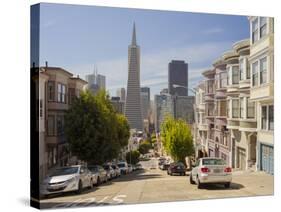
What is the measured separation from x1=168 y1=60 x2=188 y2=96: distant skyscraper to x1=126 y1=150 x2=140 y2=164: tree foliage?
1.41 metres

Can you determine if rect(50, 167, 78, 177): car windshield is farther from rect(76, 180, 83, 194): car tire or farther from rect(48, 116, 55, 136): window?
rect(48, 116, 55, 136): window

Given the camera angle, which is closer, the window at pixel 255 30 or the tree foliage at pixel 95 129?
the tree foliage at pixel 95 129

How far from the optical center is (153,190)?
10070mm

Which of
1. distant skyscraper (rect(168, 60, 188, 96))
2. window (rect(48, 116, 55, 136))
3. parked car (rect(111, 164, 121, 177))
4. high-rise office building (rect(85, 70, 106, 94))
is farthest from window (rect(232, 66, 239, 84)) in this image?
window (rect(48, 116, 55, 136))

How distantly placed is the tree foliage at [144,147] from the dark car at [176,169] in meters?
0.60

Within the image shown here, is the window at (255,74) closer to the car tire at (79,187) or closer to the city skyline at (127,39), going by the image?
the city skyline at (127,39)

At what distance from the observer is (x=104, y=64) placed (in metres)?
9.65

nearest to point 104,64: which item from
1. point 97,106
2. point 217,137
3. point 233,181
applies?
point 97,106

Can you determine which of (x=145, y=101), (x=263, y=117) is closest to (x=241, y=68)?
(x=263, y=117)

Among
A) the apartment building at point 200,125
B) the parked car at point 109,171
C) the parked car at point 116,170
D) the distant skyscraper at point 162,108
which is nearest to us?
the parked car at point 109,171

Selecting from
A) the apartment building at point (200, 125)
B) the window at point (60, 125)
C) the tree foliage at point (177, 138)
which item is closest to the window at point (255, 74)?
the apartment building at point (200, 125)

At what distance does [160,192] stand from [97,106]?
2040mm

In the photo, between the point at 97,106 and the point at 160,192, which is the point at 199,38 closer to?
the point at 97,106

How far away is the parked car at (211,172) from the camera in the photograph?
10.5 m
